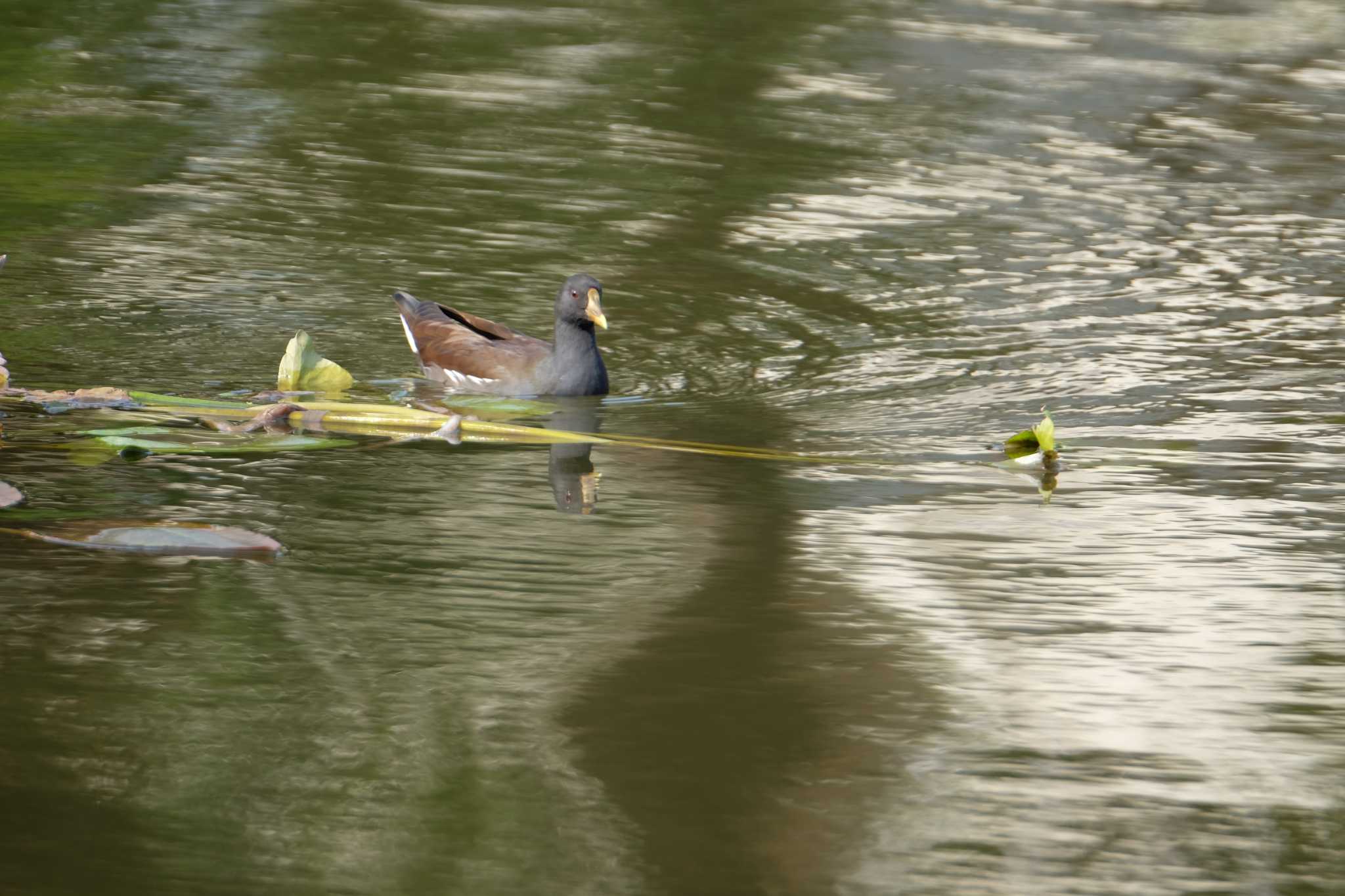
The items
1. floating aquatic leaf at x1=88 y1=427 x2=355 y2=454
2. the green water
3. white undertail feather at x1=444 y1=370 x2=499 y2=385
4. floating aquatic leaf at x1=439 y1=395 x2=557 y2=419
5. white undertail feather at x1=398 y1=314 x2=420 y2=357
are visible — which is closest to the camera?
the green water

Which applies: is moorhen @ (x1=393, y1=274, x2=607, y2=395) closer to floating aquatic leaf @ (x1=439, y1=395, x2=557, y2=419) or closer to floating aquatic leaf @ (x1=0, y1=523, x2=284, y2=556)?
floating aquatic leaf @ (x1=439, y1=395, x2=557, y2=419)

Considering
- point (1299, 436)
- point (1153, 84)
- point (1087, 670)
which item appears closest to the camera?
point (1087, 670)

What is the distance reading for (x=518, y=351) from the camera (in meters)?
9.80

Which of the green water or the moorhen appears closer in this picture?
the green water

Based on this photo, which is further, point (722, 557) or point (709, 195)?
point (709, 195)

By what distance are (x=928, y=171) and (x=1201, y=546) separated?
292 inches

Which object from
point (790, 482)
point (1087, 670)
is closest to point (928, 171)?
point (790, 482)

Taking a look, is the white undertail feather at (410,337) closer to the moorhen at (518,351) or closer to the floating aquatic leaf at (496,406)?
the moorhen at (518,351)

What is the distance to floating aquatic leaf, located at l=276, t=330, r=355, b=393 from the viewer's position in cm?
884

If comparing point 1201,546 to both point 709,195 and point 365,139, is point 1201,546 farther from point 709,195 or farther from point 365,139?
point 365,139

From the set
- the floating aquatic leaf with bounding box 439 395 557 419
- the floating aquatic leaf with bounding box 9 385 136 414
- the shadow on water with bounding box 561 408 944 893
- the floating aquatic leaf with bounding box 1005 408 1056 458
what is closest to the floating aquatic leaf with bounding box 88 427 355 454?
the floating aquatic leaf with bounding box 9 385 136 414

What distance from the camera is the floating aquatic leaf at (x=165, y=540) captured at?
21.0 ft

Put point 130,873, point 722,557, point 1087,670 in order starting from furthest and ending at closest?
point 722,557 → point 1087,670 → point 130,873

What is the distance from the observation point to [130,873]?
429 centimetres
